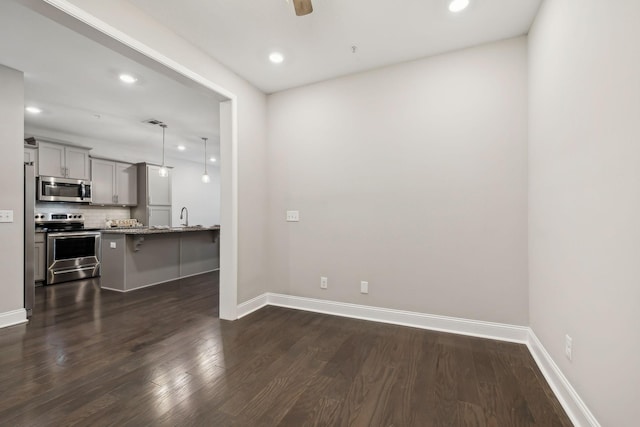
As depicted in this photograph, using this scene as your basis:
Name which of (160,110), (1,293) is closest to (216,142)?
(160,110)

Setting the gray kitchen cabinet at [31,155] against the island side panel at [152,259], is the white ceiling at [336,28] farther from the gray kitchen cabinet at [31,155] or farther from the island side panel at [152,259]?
the gray kitchen cabinet at [31,155]

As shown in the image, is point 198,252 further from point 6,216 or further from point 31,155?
point 31,155

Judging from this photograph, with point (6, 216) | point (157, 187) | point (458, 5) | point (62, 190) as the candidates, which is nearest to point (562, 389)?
point (458, 5)

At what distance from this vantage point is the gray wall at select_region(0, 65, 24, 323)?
2959 mm

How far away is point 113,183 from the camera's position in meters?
6.25

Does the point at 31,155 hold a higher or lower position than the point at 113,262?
higher

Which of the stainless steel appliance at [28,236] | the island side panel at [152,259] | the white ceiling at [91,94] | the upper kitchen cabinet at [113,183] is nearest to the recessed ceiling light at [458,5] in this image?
the white ceiling at [91,94]

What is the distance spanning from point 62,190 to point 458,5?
675cm

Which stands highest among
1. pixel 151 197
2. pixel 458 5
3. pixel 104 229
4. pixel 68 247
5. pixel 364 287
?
pixel 458 5

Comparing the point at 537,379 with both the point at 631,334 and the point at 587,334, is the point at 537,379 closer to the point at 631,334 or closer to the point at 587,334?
the point at 587,334

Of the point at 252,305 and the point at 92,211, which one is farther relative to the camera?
the point at 92,211

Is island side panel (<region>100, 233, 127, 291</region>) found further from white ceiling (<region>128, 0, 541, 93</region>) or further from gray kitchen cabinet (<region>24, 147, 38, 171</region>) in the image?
white ceiling (<region>128, 0, 541, 93</region>)

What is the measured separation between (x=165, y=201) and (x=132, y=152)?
4.59ft

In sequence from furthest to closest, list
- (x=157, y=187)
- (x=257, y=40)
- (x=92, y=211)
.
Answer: (x=157, y=187) < (x=92, y=211) < (x=257, y=40)
